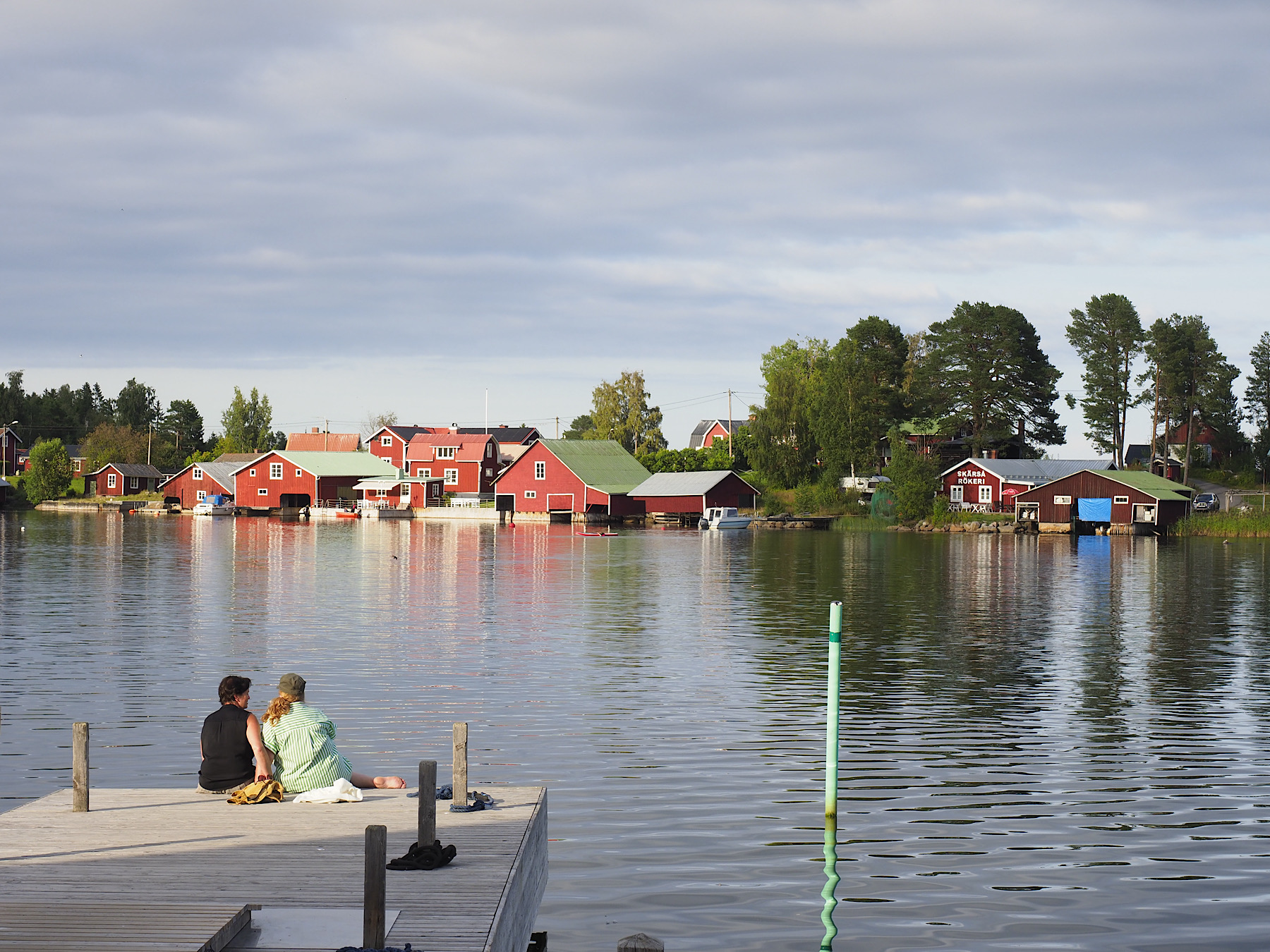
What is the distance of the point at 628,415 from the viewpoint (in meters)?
160

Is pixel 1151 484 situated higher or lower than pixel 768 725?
higher

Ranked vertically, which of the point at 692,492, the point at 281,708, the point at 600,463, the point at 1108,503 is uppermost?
the point at 600,463

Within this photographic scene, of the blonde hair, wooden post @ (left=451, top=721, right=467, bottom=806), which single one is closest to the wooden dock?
wooden post @ (left=451, top=721, right=467, bottom=806)

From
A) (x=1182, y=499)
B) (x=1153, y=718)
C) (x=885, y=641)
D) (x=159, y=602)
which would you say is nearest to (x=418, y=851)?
(x=1153, y=718)

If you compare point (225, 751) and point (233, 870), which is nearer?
point (233, 870)

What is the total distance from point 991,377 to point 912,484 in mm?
22865

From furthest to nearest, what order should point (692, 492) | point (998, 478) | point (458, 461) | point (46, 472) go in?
point (46, 472)
point (458, 461)
point (692, 492)
point (998, 478)

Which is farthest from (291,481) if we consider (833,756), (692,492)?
(833,756)

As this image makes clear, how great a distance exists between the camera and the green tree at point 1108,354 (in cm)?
11850

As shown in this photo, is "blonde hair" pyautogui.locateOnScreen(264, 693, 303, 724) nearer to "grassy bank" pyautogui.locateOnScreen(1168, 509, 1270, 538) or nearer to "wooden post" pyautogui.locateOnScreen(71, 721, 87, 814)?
"wooden post" pyautogui.locateOnScreen(71, 721, 87, 814)

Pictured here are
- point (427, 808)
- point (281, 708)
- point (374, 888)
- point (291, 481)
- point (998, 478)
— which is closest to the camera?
point (374, 888)

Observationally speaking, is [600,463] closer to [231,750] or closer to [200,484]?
[200,484]

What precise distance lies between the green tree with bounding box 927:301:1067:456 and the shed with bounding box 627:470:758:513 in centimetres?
2347

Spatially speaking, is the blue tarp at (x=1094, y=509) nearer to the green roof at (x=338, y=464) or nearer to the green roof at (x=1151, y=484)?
the green roof at (x=1151, y=484)
